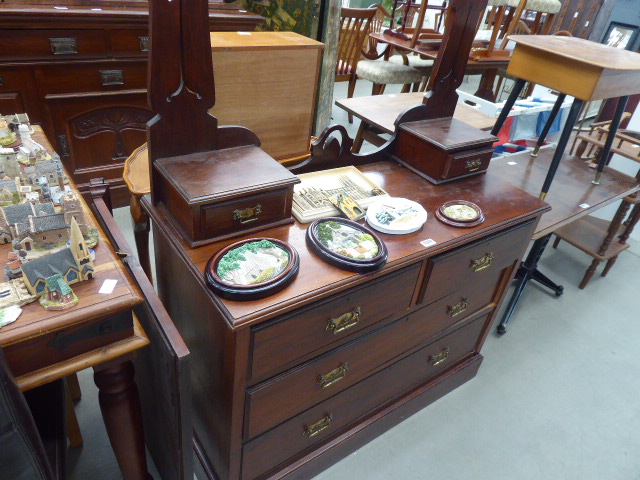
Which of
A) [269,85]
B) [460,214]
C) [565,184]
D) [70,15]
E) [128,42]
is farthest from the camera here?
[128,42]

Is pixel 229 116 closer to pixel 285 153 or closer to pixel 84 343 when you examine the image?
pixel 285 153

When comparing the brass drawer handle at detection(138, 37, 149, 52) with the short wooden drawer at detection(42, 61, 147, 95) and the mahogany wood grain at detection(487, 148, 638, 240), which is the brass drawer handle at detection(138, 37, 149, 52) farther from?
the mahogany wood grain at detection(487, 148, 638, 240)

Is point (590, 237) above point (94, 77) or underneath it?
underneath

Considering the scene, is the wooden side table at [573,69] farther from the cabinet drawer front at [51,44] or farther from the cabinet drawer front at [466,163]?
the cabinet drawer front at [51,44]

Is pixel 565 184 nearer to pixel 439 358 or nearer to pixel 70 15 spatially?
pixel 439 358

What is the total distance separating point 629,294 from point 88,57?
338cm

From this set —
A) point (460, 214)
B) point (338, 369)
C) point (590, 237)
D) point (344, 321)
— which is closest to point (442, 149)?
point (460, 214)

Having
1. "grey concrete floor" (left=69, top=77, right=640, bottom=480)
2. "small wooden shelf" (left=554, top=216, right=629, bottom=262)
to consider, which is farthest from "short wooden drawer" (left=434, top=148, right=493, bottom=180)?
"small wooden shelf" (left=554, top=216, right=629, bottom=262)

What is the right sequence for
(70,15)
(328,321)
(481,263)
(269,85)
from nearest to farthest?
1. (328,321)
2. (481,263)
3. (269,85)
4. (70,15)

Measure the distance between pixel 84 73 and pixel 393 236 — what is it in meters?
2.02

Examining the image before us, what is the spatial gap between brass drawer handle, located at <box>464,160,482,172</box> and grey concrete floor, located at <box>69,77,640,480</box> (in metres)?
0.99

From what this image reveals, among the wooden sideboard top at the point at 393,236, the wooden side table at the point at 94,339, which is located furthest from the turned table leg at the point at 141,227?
the wooden side table at the point at 94,339

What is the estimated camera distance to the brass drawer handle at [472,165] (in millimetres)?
1578

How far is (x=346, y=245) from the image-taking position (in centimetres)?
117
